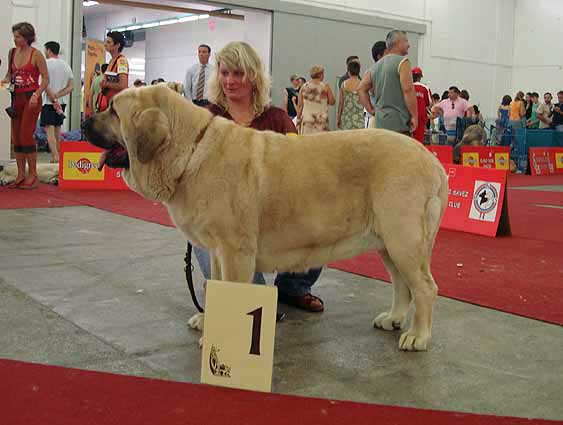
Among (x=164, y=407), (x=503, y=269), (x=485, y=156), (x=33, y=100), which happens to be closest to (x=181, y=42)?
(x=485, y=156)

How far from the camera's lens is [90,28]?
29.1 metres

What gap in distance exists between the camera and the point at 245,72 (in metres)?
3.63

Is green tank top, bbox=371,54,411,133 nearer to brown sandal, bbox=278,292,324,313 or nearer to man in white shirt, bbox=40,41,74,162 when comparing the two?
brown sandal, bbox=278,292,324,313

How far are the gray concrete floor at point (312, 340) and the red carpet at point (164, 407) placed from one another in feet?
0.40

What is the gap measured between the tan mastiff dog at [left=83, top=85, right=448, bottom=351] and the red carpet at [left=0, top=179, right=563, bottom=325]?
121 cm

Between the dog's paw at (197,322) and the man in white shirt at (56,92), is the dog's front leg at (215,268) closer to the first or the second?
the dog's paw at (197,322)

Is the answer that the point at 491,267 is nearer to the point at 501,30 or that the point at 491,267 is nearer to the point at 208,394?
the point at 208,394

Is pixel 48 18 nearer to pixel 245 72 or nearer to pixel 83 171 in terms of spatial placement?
pixel 83 171

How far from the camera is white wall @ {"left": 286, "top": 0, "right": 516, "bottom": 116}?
22641 millimetres

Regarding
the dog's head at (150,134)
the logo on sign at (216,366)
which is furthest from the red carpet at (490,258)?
the dog's head at (150,134)

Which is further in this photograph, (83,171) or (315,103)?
(315,103)

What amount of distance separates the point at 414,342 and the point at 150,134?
1600mm

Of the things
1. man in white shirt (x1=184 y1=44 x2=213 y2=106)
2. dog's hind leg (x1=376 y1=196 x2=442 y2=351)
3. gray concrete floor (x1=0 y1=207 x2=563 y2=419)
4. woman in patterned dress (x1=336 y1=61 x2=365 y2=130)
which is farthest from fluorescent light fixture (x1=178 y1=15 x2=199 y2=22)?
dog's hind leg (x1=376 y1=196 x2=442 y2=351)

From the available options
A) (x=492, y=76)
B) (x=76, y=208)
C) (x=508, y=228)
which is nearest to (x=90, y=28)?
(x=492, y=76)
